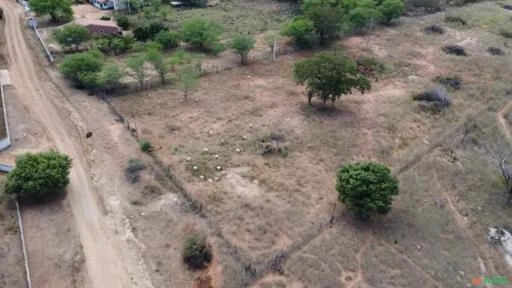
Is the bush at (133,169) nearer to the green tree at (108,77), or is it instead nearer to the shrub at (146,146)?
the shrub at (146,146)

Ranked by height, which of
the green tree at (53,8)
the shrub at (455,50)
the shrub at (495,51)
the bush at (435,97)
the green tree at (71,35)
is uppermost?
the green tree at (53,8)

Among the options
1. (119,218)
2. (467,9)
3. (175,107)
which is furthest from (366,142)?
(467,9)

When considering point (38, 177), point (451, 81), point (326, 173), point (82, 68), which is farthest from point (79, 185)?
point (451, 81)

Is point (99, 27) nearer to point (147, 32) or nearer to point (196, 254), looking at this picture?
point (147, 32)

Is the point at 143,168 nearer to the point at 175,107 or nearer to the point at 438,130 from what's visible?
the point at 175,107

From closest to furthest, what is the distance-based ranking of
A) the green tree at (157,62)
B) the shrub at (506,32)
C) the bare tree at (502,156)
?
the bare tree at (502,156) < the green tree at (157,62) < the shrub at (506,32)

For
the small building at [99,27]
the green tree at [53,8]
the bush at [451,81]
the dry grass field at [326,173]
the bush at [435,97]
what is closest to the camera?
the dry grass field at [326,173]

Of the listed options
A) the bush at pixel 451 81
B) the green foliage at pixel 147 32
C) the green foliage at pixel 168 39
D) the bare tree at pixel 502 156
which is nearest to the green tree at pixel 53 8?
the green foliage at pixel 147 32

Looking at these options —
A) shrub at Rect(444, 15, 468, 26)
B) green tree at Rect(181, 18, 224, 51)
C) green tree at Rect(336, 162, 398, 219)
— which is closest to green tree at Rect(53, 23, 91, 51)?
green tree at Rect(181, 18, 224, 51)
